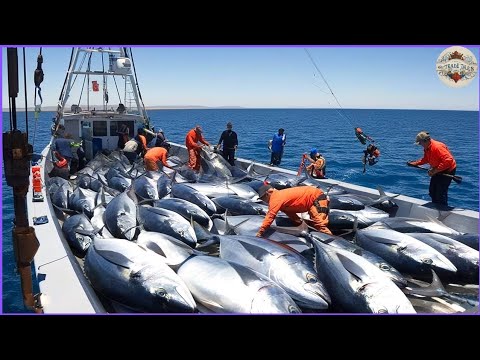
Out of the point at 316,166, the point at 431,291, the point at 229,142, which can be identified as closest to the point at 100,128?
the point at 229,142

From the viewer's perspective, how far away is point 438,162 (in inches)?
269

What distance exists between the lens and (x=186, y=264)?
177 inches

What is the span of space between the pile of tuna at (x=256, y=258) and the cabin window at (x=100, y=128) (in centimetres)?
616

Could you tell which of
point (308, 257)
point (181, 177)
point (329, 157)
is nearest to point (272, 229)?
point (308, 257)

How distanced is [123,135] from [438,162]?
10027 millimetres

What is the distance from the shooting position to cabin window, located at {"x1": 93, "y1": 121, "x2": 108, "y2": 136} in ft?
43.9

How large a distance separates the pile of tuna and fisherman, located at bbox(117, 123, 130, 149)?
5.78 meters

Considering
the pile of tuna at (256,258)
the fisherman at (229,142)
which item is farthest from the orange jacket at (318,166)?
the pile of tuna at (256,258)

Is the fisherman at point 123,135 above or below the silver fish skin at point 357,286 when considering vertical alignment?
above

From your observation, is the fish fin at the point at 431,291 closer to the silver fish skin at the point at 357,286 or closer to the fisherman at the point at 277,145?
the silver fish skin at the point at 357,286

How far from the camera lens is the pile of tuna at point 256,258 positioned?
393 cm

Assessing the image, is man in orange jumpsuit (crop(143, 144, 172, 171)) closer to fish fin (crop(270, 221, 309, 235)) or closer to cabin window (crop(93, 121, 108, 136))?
cabin window (crop(93, 121, 108, 136))

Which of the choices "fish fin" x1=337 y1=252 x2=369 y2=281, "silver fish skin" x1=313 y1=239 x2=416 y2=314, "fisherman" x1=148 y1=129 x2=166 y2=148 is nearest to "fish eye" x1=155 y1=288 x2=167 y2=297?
"silver fish skin" x1=313 y1=239 x2=416 y2=314
